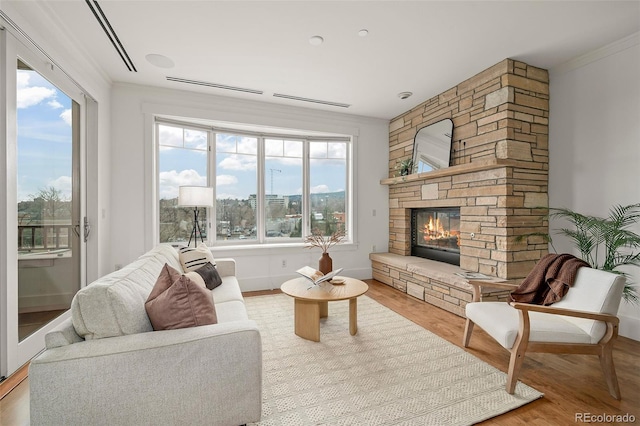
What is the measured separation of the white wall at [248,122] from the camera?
3.67 m

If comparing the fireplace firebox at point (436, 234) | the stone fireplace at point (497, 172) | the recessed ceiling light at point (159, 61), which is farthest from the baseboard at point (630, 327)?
the recessed ceiling light at point (159, 61)

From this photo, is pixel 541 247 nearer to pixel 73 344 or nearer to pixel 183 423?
pixel 183 423

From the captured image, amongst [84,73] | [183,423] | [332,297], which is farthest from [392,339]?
[84,73]

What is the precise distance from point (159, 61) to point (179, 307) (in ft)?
9.12

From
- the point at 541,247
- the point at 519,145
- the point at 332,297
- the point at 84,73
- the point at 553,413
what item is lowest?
the point at 553,413

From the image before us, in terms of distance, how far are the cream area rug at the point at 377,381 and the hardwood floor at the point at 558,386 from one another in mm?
87

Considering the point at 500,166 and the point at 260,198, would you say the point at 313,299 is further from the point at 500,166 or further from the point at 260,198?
the point at 260,198

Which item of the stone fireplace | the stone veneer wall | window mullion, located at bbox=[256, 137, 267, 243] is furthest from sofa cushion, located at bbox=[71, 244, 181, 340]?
the stone veneer wall

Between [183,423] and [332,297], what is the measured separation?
1394 mm

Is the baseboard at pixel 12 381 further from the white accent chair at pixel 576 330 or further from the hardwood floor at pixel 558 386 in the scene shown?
the white accent chair at pixel 576 330

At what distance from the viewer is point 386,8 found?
2.27 meters

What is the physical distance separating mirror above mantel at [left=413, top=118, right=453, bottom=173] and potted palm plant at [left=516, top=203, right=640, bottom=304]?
4.40 ft

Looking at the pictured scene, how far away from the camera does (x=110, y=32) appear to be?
8.43 ft

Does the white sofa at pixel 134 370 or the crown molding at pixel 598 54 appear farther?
the crown molding at pixel 598 54
